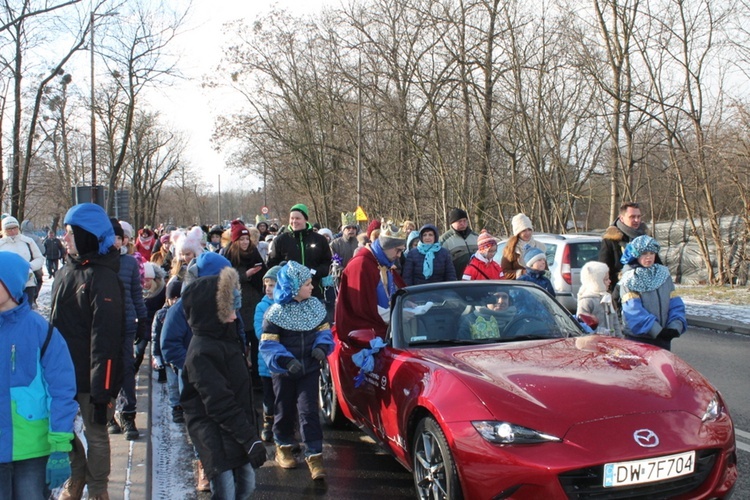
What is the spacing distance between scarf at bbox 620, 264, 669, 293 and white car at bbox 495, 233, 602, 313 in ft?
21.4

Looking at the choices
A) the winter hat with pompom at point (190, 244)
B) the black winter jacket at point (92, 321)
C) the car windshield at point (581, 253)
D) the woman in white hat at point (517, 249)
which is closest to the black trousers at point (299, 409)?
the black winter jacket at point (92, 321)

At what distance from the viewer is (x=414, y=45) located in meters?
21.6

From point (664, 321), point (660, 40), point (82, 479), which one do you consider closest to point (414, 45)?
Answer: point (660, 40)

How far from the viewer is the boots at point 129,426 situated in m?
5.58

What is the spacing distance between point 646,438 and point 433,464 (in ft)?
3.88

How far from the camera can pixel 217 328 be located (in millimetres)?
3797

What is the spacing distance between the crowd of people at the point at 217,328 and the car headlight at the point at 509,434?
3.95 ft

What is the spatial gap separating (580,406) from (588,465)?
361mm

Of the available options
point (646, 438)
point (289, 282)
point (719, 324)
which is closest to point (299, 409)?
point (289, 282)

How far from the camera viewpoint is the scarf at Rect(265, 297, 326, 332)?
512 centimetres

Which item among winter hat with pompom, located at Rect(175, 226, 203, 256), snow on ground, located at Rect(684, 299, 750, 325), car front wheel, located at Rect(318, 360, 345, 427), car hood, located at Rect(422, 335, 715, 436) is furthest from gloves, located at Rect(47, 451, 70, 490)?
snow on ground, located at Rect(684, 299, 750, 325)

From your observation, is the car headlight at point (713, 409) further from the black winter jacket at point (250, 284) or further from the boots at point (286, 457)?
the black winter jacket at point (250, 284)

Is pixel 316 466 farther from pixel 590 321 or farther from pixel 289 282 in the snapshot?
pixel 590 321

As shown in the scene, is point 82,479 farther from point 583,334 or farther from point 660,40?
point 660,40
